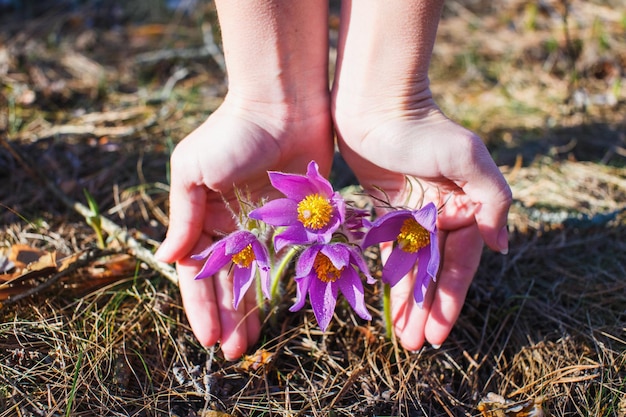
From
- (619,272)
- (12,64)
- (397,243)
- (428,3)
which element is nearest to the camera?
(397,243)

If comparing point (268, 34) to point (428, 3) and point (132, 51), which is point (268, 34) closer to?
point (428, 3)

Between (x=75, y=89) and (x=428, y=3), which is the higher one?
(x=428, y=3)

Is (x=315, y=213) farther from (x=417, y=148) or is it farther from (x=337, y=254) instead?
(x=417, y=148)

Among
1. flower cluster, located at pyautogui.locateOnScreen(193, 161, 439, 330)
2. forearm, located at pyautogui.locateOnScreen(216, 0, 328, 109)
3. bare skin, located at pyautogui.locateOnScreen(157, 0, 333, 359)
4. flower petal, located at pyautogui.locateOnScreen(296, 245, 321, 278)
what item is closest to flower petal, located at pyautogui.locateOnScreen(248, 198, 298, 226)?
flower cluster, located at pyautogui.locateOnScreen(193, 161, 439, 330)

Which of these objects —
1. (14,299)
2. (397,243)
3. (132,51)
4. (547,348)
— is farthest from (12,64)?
(547,348)

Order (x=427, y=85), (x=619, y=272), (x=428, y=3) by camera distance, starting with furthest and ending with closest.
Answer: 1. (x=619, y=272)
2. (x=427, y=85)
3. (x=428, y=3)

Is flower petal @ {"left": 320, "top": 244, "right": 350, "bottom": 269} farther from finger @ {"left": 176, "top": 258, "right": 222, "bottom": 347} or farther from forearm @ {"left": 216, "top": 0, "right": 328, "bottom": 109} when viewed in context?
forearm @ {"left": 216, "top": 0, "right": 328, "bottom": 109}
